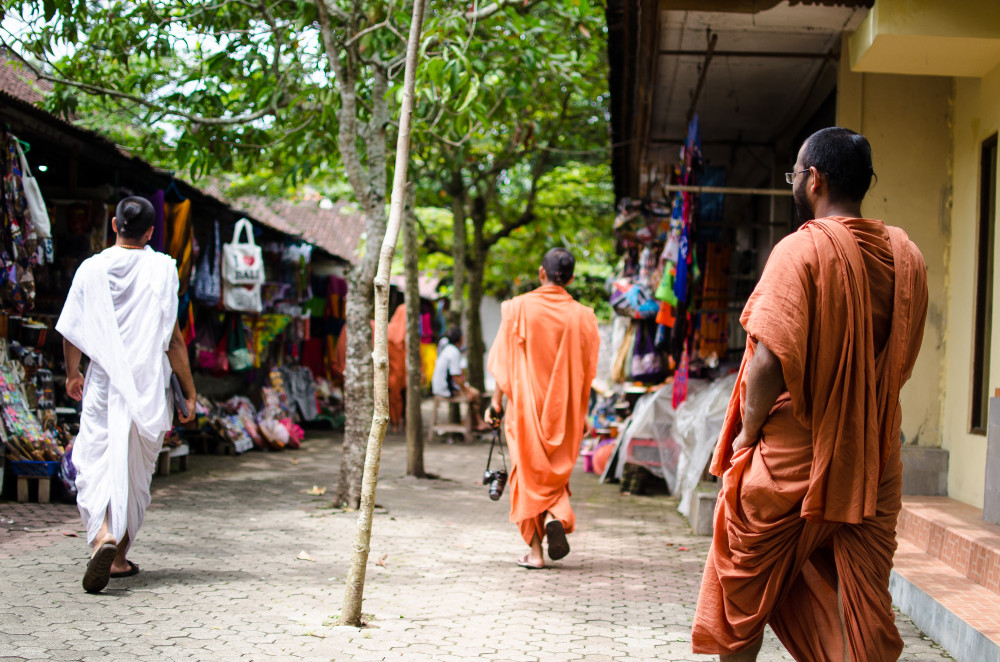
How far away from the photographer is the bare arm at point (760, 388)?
2678 mm

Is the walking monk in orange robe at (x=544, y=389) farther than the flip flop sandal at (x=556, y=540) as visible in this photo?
Yes

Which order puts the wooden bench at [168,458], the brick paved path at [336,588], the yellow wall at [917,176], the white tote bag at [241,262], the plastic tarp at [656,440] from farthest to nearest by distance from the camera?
1. the white tote bag at [241,262]
2. the plastic tarp at [656,440]
3. the wooden bench at [168,458]
4. the yellow wall at [917,176]
5. the brick paved path at [336,588]

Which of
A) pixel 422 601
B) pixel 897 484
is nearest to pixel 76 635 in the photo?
pixel 422 601

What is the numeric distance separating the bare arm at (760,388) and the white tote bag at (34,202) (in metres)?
6.20

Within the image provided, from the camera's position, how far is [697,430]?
26.3 feet

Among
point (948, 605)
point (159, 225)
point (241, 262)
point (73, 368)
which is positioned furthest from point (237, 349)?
point (948, 605)

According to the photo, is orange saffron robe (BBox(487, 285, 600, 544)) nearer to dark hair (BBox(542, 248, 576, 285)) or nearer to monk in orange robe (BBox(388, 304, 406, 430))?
dark hair (BBox(542, 248, 576, 285))

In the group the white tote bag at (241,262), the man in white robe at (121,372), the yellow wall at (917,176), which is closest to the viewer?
the man in white robe at (121,372)

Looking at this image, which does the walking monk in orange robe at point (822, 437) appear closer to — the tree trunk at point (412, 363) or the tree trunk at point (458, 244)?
the tree trunk at point (412, 363)

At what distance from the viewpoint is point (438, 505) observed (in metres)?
8.34

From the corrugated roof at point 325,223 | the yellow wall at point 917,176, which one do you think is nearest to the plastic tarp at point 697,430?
the yellow wall at point 917,176

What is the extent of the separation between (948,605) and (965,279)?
273 cm

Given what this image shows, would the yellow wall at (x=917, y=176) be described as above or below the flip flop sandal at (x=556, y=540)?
above

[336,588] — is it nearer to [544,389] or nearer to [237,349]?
[544,389]
